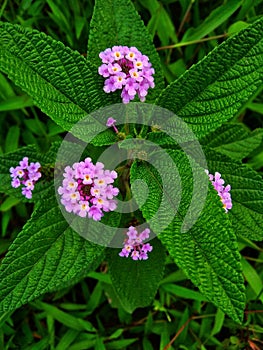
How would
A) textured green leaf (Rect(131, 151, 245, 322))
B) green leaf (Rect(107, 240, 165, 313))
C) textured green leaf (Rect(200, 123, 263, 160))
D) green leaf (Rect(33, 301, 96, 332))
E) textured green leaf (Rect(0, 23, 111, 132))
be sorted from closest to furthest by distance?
textured green leaf (Rect(131, 151, 245, 322)) → textured green leaf (Rect(0, 23, 111, 132)) → green leaf (Rect(107, 240, 165, 313)) → textured green leaf (Rect(200, 123, 263, 160)) → green leaf (Rect(33, 301, 96, 332))

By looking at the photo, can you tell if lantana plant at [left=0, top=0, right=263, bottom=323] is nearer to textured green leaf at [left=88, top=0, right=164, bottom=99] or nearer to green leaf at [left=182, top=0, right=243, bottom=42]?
textured green leaf at [left=88, top=0, right=164, bottom=99]

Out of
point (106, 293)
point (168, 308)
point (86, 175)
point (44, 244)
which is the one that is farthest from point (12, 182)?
point (168, 308)

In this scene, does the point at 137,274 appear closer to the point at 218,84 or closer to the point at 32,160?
the point at 32,160

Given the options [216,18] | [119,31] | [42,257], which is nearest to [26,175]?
[42,257]

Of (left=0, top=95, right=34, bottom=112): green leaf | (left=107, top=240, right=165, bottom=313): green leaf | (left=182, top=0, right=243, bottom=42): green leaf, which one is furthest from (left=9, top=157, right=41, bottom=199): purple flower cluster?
(left=182, top=0, right=243, bottom=42): green leaf

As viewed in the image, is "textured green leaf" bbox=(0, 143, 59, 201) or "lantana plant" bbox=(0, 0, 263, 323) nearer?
"lantana plant" bbox=(0, 0, 263, 323)

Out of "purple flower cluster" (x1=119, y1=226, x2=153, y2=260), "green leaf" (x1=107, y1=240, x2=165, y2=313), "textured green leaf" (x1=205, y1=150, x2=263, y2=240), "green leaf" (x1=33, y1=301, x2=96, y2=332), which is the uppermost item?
"textured green leaf" (x1=205, y1=150, x2=263, y2=240)

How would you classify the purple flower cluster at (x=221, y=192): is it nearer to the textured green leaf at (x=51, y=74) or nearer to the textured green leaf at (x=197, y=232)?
the textured green leaf at (x=197, y=232)
